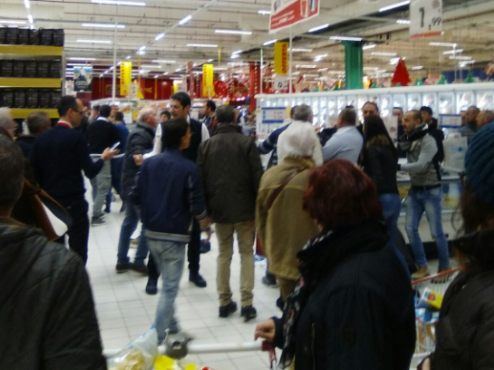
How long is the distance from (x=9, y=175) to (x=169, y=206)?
237cm

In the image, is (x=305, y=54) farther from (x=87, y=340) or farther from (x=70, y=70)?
(x=87, y=340)

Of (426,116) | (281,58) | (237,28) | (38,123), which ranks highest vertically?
(237,28)

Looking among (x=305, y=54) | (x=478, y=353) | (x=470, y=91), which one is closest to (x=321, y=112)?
(x=470, y=91)

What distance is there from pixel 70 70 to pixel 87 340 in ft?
117

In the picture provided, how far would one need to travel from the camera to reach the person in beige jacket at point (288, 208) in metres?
3.28

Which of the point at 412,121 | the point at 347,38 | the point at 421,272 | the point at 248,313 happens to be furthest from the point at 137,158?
the point at 347,38

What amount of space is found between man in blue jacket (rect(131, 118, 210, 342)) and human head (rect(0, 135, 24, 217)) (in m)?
2.32

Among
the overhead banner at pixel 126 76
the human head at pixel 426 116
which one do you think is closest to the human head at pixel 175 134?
the human head at pixel 426 116

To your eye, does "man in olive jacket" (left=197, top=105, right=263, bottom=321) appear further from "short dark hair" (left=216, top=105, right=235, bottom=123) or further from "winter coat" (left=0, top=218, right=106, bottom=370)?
"winter coat" (left=0, top=218, right=106, bottom=370)

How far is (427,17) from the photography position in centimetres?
771

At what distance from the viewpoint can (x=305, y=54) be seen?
28203 mm

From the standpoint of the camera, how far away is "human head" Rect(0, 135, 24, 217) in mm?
1367

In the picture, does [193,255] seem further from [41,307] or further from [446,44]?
[446,44]

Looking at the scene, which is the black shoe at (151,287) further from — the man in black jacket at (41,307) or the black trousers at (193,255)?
the man in black jacket at (41,307)
